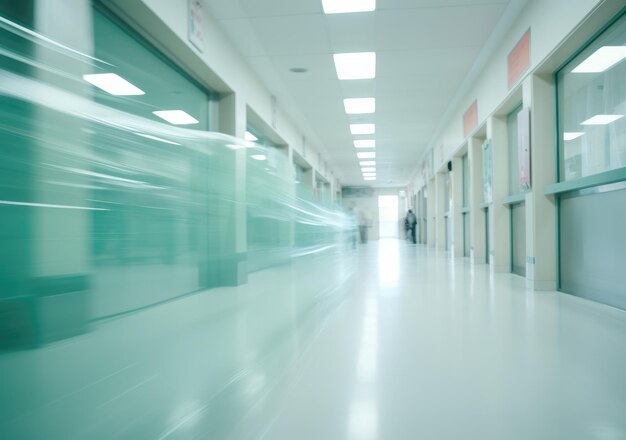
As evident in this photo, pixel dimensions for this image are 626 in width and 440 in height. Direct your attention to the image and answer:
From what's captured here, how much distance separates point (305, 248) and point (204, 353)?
1777 millimetres

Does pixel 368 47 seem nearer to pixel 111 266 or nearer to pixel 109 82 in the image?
pixel 109 82

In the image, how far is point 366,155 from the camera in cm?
1252

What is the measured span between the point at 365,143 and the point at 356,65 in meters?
5.29

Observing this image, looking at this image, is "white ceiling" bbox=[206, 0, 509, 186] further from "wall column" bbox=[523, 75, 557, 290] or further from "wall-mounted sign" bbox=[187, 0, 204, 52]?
"wall column" bbox=[523, 75, 557, 290]

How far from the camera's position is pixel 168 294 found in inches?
48.5

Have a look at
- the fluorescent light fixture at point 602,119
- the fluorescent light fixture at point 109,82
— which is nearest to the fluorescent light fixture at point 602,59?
the fluorescent light fixture at point 602,119

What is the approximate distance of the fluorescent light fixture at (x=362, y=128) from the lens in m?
8.80

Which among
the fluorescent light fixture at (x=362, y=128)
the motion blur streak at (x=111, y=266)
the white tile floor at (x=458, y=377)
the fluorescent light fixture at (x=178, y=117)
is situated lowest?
the white tile floor at (x=458, y=377)

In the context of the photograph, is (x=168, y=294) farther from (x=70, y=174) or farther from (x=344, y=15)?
(x=344, y=15)

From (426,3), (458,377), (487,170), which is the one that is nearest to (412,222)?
(487,170)

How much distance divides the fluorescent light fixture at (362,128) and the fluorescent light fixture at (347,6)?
474 centimetres

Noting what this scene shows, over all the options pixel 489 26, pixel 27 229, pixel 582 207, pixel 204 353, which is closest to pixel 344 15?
pixel 489 26

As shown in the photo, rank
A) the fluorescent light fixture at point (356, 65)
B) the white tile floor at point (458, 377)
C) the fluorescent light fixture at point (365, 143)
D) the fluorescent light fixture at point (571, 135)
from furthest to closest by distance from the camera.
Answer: the fluorescent light fixture at point (365, 143) < the fluorescent light fixture at point (356, 65) < the fluorescent light fixture at point (571, 135) < the white tile floor at point (458, 377)

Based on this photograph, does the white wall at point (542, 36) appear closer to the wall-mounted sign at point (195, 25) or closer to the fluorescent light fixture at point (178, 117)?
the wall-mounted sign at point (195, 25)
